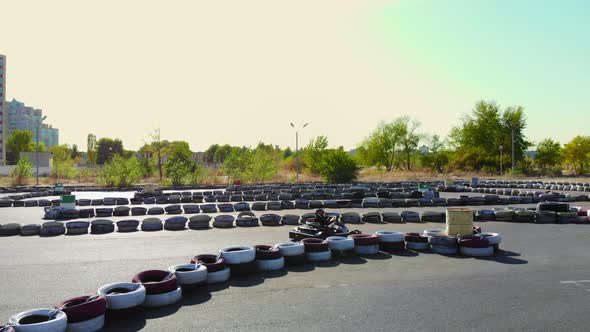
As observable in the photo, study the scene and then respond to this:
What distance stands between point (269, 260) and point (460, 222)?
13.4ft

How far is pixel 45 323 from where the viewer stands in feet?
13.0

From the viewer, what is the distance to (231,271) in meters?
6.51

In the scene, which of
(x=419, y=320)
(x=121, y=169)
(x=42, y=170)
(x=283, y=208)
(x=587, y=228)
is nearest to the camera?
(x=419, y=320)

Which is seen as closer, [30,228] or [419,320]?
[419,320]

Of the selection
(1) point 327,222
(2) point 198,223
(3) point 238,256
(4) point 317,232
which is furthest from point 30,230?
(1) point 327,222

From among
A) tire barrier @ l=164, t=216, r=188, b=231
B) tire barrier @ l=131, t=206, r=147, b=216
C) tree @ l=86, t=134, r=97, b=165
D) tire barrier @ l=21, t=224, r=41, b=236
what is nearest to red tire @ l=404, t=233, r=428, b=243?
tire barrier @ l=164, t=216, r=188, b=231

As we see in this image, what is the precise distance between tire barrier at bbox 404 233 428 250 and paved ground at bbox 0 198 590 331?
0.98 ft

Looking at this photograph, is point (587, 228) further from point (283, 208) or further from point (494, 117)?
point (494, 117)

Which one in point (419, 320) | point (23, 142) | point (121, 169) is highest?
point (23, 142)

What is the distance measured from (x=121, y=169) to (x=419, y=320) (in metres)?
27.9

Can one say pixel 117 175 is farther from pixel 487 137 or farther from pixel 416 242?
pixel 487 137

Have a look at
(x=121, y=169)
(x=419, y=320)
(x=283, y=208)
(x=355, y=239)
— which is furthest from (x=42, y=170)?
(x=419, y=320)

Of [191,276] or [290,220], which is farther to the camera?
[290,220]

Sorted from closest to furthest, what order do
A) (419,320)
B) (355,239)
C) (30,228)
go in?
(419,320)
(355,239)
(30,228)
